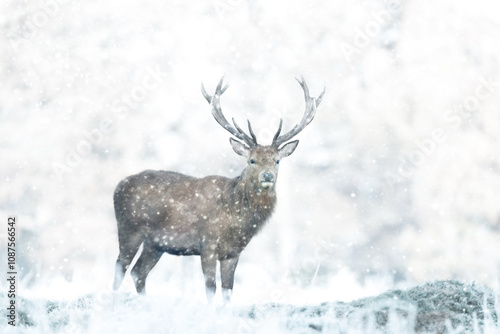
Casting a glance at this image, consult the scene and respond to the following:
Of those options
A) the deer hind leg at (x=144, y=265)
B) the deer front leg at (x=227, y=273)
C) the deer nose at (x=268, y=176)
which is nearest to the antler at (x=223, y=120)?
the deer nose at (x=268, y=176)

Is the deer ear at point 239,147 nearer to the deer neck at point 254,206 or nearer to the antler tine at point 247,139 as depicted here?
the antler tine at point 247,139

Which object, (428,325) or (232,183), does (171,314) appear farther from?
(232,183)

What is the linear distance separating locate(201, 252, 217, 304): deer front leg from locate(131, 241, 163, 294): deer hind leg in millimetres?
1059

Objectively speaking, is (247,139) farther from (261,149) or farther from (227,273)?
(227,273)

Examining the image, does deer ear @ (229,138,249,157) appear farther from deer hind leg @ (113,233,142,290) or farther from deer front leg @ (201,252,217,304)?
deer hind leg @ (113,233,142,290)

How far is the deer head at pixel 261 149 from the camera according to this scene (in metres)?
8.56

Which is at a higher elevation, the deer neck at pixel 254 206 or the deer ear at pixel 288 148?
the deer ear at pixel 288 148

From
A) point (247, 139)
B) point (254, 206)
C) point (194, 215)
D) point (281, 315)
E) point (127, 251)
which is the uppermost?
point (247, 139)

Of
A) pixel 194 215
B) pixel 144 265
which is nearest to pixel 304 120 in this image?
pixel 194 215

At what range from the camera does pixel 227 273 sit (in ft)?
28.3

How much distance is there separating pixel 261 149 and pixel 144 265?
238 cm

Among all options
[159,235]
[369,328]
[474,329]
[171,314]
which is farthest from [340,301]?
[159,235]

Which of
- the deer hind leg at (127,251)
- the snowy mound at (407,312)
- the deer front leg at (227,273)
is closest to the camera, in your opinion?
the snowy mound at (407,312)

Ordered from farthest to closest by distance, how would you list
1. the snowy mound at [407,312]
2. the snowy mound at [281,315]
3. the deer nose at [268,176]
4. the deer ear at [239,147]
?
the deer ear at [239,147], the deer nose at [268,176], the snowy mound at [407,312], the snowy mound at [281,315]
